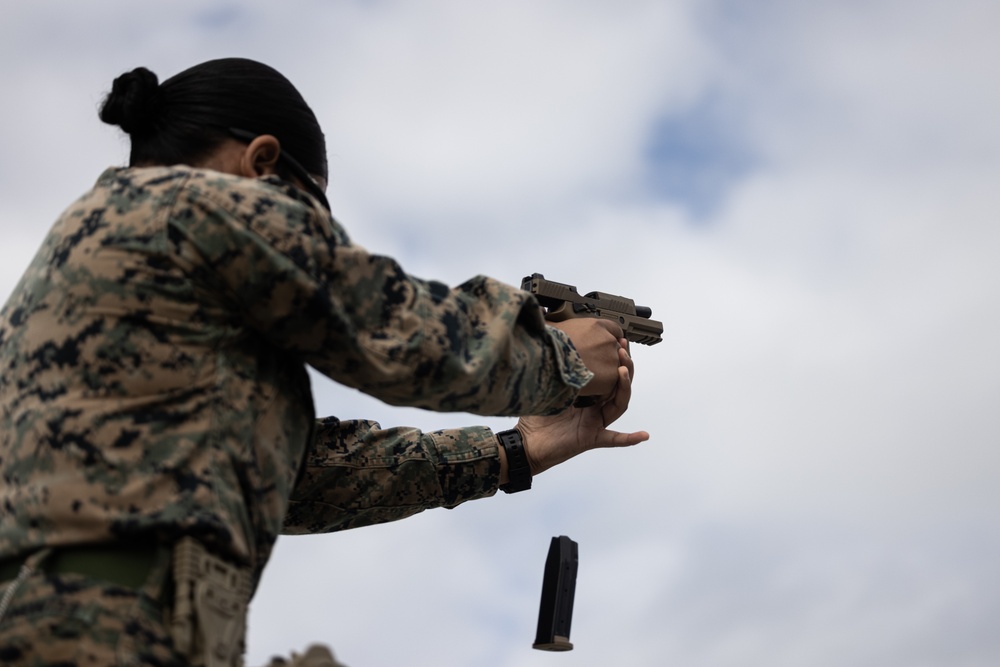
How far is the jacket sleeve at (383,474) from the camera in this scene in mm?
6297

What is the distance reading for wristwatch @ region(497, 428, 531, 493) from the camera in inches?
269

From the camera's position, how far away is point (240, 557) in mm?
4164

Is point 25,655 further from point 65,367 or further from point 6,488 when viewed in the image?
point 65,367

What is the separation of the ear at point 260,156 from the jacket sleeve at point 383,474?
182 cm

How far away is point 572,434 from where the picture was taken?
23.2 feet

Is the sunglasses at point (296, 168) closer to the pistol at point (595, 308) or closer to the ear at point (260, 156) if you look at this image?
the ear at point (260, 156)

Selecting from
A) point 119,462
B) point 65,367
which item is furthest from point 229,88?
point 119,462

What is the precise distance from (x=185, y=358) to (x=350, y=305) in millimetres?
648

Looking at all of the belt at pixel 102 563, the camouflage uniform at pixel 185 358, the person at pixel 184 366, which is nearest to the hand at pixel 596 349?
the person at pixel 184 366

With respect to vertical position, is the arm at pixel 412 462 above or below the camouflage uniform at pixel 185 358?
above

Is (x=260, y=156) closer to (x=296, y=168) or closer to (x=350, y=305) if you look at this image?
(x=296, y=168)

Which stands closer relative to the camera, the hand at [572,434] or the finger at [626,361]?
the finger at [626,361]

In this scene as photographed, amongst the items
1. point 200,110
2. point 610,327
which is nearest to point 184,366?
point 200,110

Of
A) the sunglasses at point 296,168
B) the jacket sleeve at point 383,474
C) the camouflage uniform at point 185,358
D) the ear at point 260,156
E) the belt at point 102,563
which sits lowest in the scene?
the belt at point 102,563
